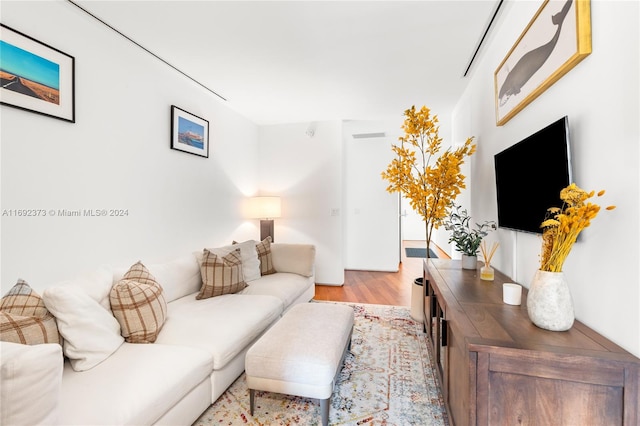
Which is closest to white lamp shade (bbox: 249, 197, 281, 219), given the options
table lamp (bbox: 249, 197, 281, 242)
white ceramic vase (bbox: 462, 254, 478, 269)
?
table lamp (bbox: 249, 197, 281, 242)

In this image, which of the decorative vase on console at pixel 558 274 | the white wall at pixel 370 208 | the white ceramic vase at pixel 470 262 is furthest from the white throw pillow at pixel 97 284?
the white wall at pixel 370 208

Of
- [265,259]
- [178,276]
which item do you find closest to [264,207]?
[265,259]

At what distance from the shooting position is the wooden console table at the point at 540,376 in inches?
Answer: 35.8

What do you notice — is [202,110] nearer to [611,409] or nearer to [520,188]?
[520,188]

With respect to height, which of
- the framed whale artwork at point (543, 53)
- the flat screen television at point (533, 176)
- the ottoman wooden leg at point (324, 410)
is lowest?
the ottoman wooden leg at point (324, 410)

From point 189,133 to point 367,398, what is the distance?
2834mm

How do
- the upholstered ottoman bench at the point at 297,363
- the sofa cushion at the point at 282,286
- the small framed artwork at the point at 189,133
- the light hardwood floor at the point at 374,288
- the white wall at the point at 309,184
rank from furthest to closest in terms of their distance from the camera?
the white wall at the point at 309,184, the light hardwood floor at the point at 374,288, the small framed artwork at the point at 189,133, the sofa cushion at the point at 282,286, the upholstered ottoman bench at the point at 297,363

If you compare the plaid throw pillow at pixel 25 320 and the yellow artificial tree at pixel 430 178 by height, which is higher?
the yellow artificial tree at pixel 430 178

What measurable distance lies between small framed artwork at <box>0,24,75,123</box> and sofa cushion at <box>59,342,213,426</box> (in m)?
1.47

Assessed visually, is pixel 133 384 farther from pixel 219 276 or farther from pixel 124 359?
pixel 219 276

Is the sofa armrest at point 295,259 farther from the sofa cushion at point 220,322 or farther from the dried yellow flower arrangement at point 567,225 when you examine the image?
the dried yellow flower arrangement at point 567,225

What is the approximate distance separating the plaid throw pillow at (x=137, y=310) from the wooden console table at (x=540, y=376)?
165cm

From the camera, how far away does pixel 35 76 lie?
1.73 metres

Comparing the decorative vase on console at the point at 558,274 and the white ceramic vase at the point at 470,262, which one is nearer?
the decorative vase on console at the point at 558,274
